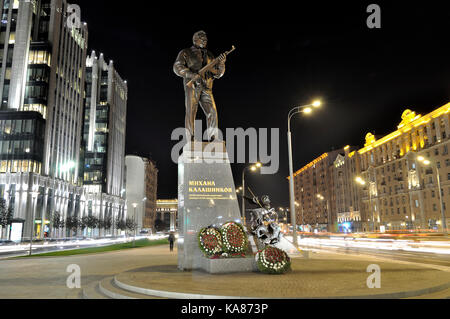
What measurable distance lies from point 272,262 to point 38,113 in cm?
6765

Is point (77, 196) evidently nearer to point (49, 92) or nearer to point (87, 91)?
point (49, 92)

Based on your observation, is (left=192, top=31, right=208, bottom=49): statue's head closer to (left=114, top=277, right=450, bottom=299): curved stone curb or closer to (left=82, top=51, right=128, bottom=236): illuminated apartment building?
(left=114, top=277, right=450, bottom=299): curved stone curb

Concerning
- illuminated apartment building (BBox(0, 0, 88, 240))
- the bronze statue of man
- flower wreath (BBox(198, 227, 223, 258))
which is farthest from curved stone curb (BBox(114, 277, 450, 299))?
illuminated apartment building (BBox(0, 0, 88, 240))

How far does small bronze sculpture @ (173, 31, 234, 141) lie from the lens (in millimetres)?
14492

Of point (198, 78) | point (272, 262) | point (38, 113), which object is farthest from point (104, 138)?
point (272, 262)

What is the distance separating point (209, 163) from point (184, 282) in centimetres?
514

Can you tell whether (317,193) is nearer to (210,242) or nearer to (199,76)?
(199,76)

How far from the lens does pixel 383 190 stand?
8612cm

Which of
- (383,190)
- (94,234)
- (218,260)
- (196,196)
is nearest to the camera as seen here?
(218,260)

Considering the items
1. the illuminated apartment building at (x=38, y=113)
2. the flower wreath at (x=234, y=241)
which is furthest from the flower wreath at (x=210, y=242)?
the illuminated apartment building at (x=38, y=113)

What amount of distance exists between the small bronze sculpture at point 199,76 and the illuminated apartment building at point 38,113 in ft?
179

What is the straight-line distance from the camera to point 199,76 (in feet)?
47.6

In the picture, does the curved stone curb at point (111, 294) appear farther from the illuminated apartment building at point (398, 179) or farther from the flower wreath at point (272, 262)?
the illuminated apartment building at point (398, 179)

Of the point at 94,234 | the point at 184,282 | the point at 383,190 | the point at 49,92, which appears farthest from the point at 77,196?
the point at 184,282
